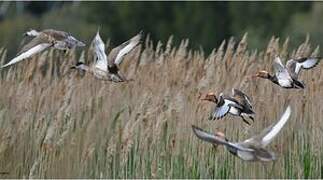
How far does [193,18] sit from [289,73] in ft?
29.5

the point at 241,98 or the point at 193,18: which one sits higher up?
the point at 193,18

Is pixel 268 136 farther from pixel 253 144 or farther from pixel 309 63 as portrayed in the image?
pixel 309 63

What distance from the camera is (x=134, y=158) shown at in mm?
1885

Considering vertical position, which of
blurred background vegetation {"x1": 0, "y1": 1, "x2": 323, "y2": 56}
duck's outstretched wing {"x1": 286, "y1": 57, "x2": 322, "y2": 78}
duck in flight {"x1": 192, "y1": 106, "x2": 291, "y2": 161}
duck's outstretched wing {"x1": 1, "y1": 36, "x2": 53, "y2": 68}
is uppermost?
blurred background vegetation {"x1": 0, "y1": 1, "x2": 323, "y2": 56}

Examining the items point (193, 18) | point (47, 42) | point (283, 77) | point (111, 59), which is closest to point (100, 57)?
point (111, 59)

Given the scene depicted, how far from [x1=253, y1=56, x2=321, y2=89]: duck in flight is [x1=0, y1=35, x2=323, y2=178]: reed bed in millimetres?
145

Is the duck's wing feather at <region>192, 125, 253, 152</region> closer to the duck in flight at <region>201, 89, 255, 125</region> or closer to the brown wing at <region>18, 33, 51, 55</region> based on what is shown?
the duck in flight at <region>201, 89, 255, 125</region>

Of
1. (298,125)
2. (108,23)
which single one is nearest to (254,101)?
(298,125)

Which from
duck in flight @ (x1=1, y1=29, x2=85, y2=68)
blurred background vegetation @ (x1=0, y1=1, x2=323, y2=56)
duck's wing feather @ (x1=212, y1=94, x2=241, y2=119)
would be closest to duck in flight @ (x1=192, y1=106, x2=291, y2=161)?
duck's wing feather @ (x1=212, y1=94, x2=241, y2=119)

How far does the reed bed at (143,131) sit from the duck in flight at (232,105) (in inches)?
4.6

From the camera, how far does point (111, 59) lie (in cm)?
179

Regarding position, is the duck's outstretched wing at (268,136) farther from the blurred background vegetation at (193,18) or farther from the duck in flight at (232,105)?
the blurred background vegetation at (193,18)

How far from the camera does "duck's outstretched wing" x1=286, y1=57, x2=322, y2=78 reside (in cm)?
180

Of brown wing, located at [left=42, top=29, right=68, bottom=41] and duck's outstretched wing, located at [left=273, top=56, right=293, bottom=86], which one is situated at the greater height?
brown wing, located at [left=42, top=29, right=68, bottom=41]
